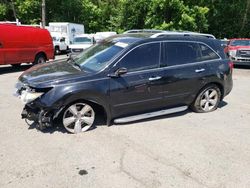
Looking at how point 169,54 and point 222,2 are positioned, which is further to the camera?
point 222,2

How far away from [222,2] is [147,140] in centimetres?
2745

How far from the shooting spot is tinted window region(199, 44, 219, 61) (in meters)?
6.23

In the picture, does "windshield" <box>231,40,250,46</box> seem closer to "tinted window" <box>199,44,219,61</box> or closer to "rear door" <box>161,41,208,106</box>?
"tinted window" <box>199,44,219,61</box>

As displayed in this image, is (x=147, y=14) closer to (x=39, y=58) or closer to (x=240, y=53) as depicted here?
(x=240, y=53)

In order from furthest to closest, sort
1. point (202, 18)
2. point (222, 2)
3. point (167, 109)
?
point (222, 2) → point (202, 18) → point (167, 109)

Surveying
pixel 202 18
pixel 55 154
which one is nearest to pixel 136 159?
pixel 55 154

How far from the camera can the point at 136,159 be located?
4277 millimetres

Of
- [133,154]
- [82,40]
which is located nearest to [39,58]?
[82,40]

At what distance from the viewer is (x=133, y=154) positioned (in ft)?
14.5

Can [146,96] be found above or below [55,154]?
above

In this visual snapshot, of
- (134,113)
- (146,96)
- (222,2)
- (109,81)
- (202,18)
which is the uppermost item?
(222,2)

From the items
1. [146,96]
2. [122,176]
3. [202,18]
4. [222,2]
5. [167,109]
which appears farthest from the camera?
[222,2]

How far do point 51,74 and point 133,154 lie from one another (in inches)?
81.2

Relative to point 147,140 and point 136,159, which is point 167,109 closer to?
point 147,140
